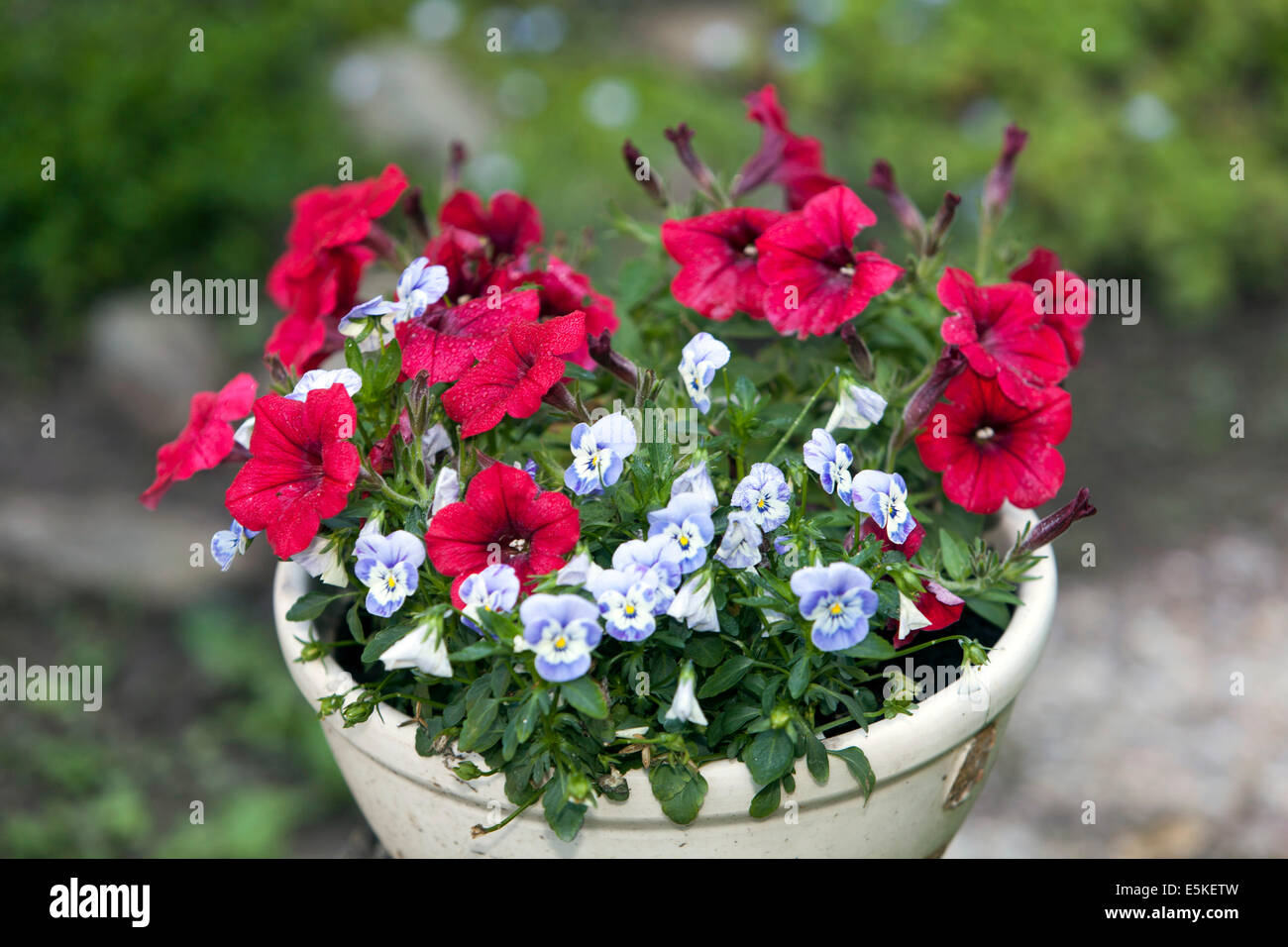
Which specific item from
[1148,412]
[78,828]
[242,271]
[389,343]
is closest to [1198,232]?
[1148,412]

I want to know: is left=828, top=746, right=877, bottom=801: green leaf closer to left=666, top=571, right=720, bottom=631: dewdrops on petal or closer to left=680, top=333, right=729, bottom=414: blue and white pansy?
left=666, top=571, right=720, bottom=631: dewdrops on petal

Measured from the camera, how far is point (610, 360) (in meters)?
1.18

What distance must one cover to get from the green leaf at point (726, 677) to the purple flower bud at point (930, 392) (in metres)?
0.34

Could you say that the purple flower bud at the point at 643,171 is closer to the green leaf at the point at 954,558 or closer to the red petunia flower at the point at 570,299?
the red petunia flower at the point at 570,299

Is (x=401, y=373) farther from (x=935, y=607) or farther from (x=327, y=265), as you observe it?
(x=935, y=607)

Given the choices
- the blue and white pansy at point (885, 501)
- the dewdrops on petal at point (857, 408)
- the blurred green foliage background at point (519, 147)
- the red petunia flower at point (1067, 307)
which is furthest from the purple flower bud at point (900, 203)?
the blurred green foliage background at point (519, 147)

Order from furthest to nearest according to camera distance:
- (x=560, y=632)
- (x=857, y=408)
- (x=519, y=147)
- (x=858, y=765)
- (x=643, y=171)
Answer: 1. (x=519, y=147)
2. (x=643, y=171)
3. (x=857, y=408)
4. (x=858, y=765)
5. (x=560, y=632)

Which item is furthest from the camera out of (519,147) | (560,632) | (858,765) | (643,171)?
(519,147)

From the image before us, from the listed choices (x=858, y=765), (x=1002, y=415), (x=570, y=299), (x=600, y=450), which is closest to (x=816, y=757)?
(x=858, y=765)

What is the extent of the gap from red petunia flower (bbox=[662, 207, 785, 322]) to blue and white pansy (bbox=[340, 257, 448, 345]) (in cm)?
28

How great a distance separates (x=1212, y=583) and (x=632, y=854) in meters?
2.37

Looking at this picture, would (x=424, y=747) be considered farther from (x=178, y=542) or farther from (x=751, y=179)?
(x=178, y=542)

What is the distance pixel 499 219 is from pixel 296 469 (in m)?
0.51

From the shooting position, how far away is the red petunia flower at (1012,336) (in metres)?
1.28
